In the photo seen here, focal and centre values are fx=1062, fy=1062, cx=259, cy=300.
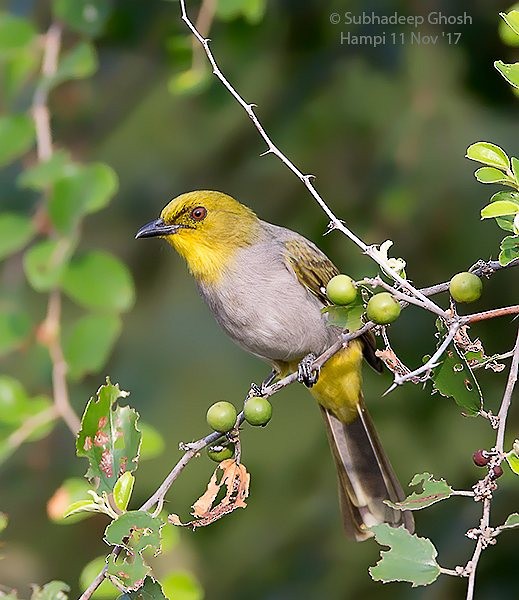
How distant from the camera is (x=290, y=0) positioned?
13.9 feet

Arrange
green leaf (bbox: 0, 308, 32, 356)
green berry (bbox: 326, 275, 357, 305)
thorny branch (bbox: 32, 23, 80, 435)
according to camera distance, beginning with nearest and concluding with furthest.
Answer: green berry (bbox: 326, 275, 357, 305) < thorny branch (bbox: 32, 23, 80, 435) < green leaf (bbox: 0, 308, 32, 356)

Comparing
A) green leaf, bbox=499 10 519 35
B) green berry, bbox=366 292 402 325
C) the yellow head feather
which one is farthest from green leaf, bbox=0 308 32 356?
green leaf, bbox=499 10 519 35

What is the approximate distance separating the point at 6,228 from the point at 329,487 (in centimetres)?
184

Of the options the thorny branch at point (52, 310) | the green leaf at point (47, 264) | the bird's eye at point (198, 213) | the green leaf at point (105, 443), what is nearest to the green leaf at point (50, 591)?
the green leaf at point (105, 443)

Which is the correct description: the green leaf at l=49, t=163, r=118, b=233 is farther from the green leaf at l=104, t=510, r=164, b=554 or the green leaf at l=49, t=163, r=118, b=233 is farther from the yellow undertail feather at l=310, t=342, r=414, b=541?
the green leaf at l=104, t=510, r=164, b=554

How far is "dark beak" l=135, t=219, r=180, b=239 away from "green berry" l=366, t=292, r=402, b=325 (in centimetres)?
145

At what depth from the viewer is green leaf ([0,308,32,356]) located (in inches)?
130

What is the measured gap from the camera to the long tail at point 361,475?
12.0 feet

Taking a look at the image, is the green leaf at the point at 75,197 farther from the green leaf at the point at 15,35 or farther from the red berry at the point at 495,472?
the red berry at the point at 495,472

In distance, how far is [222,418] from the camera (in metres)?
2.36

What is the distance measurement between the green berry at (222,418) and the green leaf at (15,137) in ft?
4.68

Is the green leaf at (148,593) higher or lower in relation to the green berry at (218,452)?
higher

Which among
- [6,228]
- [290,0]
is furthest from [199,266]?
[290,0]

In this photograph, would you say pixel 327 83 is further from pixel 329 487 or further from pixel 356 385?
pixel 329 487
